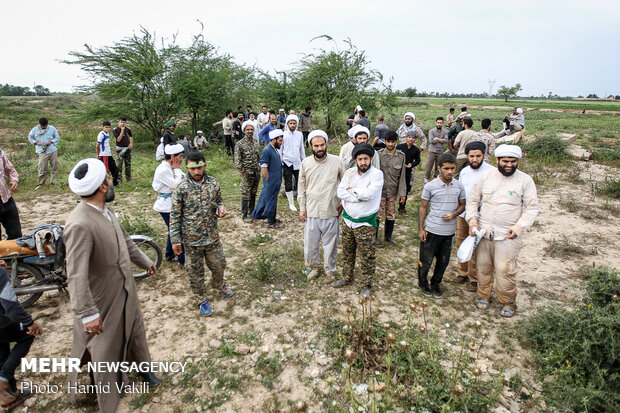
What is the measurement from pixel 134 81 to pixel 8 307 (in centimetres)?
1269

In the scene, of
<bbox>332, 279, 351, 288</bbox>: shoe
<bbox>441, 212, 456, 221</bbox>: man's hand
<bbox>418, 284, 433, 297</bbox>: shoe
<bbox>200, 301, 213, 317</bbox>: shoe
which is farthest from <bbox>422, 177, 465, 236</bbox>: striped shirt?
<bbox>200, 301, 213, 317</bbox>: shoe

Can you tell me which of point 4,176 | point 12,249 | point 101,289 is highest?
point 4,176

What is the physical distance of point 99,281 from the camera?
89.8 inches

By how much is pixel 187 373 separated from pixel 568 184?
10.1m

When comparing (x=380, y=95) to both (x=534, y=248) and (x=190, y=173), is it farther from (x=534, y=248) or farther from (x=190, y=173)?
(x=190, y=173)

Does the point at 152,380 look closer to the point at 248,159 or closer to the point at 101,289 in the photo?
the point at 101,289

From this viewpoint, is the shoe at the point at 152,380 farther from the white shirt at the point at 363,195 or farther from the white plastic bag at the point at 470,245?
the white plastic bag at the point at 470,245

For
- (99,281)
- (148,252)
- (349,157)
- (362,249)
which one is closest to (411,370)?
(362,249)

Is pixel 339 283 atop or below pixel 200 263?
below

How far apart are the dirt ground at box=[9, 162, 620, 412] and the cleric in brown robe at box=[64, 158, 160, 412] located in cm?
53

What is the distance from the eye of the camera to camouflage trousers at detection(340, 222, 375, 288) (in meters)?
3.70

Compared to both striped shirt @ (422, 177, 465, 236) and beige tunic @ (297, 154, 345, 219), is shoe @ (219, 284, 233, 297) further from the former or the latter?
striped shirt @ (422, 177, 465, 236)

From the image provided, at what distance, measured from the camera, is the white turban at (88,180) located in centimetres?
215

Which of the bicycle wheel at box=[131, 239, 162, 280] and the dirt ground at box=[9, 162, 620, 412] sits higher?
the bicycle wheel at box=[131, 239, 162, 280]
